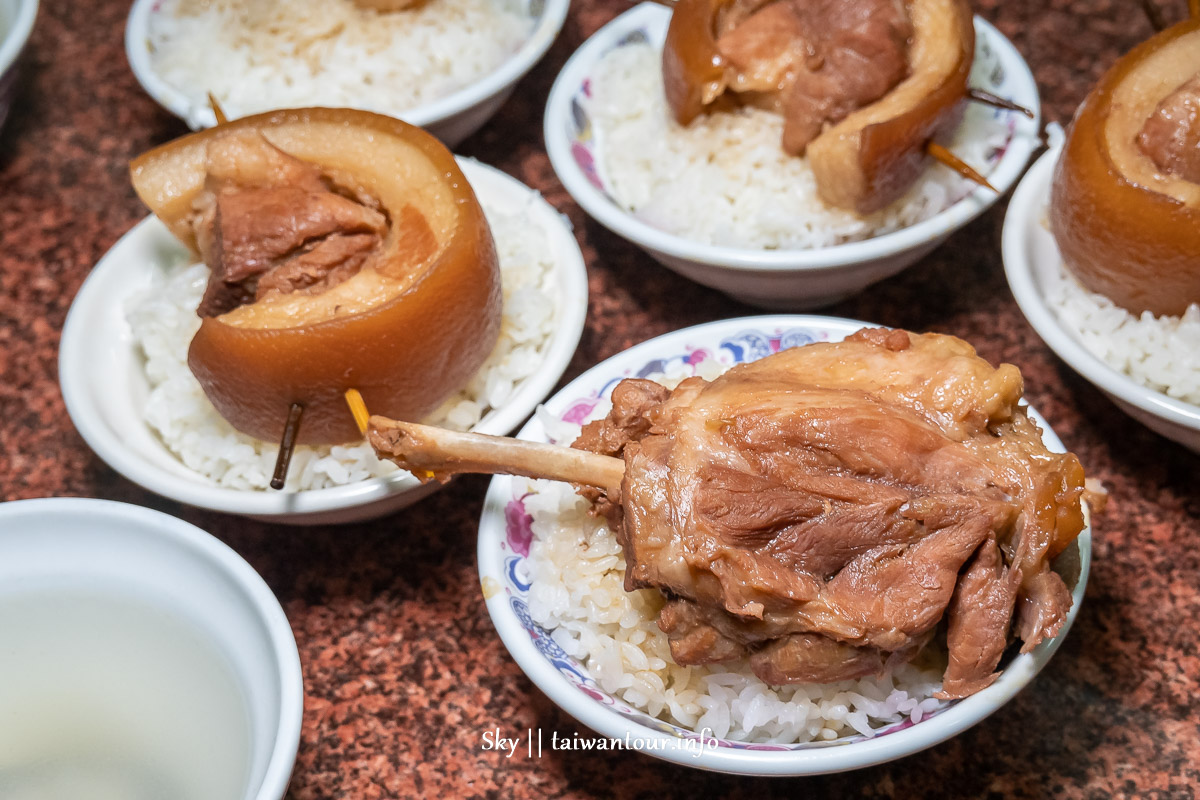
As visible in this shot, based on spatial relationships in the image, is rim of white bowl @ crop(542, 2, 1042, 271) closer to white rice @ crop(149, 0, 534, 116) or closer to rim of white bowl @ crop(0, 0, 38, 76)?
white rice @ crop(149, 0, 534, 116)

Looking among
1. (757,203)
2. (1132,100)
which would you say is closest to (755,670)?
(757,203)

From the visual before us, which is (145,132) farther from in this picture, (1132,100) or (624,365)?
(1132,100)

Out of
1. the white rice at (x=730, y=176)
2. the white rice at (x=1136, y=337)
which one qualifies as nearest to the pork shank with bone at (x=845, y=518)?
the white rice at (x=1136, y=337)

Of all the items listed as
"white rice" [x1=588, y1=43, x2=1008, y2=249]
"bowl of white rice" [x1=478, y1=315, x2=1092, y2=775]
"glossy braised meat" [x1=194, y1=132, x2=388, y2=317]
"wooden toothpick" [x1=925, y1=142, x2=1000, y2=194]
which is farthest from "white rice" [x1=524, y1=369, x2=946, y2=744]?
"wooden toothpick" [x1=925, y1=142, x2=1000, y2=194]

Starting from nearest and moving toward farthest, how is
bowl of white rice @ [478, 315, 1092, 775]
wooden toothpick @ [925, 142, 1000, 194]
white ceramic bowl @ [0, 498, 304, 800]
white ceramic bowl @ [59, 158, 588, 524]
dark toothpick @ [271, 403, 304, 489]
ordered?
white ceramic bowl @ [0, 498, 304, 800] → bowl of white rice @ [478, 315, 1092, 775] → dark toothpick @ [271, 403, 304, 489] → white ceramic bowl @ [59, 158, 588, 524] → wooden toothpick @ [925, 142, 1000, 194]

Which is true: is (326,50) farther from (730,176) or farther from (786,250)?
(786,250)

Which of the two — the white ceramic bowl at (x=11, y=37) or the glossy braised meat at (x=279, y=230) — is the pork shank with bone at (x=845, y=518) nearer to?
the glossy braised meat at (x=279, y=230)
